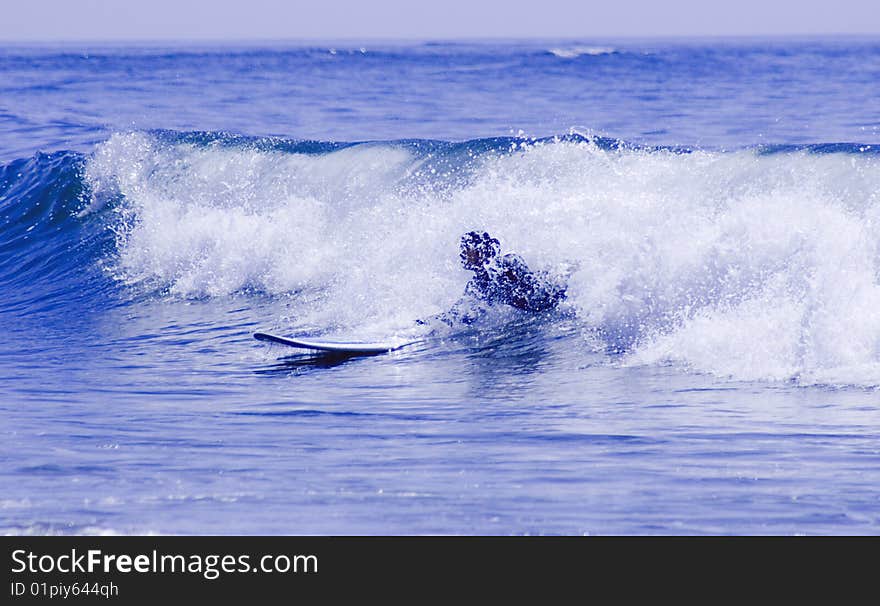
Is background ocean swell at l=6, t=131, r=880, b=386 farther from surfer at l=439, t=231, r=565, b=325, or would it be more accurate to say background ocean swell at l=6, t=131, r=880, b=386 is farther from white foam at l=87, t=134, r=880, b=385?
surfer at l=439, t=231, r=565, b=325

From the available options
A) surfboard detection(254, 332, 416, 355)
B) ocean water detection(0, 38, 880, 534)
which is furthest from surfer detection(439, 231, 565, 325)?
surfboard detection(254, 332, 416, 355)

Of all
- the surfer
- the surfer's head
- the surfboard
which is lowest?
the surfboard

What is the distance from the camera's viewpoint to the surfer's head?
10250 millimetres

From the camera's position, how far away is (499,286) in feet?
35.4

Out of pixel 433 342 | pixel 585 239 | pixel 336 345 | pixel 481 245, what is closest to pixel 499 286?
pixel 481 245

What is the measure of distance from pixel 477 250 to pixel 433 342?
90 cm

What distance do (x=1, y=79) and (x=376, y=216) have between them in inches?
1477

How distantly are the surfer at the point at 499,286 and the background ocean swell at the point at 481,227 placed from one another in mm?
184

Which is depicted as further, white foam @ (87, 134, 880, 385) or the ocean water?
white foam @ (87, 134, 880, 385)

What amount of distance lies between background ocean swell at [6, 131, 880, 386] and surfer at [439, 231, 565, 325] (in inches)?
7.2

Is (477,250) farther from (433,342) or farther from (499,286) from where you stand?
(433,342)

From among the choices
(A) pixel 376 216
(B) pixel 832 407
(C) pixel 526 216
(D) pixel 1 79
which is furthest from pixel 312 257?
(D) pixel 1 79
